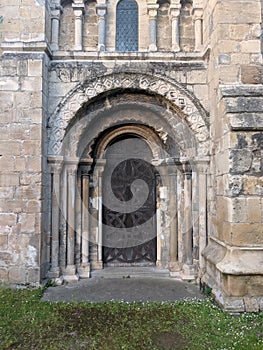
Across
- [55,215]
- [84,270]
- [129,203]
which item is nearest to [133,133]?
[129,203]

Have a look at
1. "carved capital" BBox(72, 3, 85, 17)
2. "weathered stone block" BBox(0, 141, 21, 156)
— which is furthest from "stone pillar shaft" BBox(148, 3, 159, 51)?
"weathered stone block" BBox(0, 141, 21, 156)

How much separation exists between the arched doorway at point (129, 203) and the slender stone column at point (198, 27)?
1.96 m

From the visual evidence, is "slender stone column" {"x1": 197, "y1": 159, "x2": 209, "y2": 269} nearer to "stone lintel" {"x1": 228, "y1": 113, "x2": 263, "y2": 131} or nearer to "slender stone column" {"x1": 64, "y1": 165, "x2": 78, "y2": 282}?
"stone lintel" {"x1": 228, "y1": 113, "x2": 263, "y2": 131}

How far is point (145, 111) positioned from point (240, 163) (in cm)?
219

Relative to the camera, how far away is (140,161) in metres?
6.05

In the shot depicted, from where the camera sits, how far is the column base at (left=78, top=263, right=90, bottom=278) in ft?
17.5

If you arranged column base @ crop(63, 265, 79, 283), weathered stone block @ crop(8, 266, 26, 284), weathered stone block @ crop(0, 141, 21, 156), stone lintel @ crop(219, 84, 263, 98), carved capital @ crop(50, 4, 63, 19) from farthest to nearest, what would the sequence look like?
carved capital @ crop(50, 4, 63, 19) → column base @ crop(63, 265, 79, 283) → weathered stone block @ crop(0, 141, 21, 156) → weathered stone block @ crop(8, 266, 26, 284) → stone lintel @ crop(219, 84, 263, 98)

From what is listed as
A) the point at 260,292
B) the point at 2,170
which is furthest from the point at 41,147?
the point at 260,292

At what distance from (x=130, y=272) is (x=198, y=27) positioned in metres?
4.41

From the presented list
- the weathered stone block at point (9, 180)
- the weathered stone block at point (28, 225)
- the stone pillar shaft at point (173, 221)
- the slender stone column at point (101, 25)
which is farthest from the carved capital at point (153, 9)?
the weathered stone block at point (28, 225)

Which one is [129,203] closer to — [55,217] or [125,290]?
[55,217]

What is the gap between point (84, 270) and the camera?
5414 millimetres

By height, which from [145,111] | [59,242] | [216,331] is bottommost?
[216,331]

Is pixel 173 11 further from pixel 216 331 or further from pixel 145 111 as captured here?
pixel 216 331
